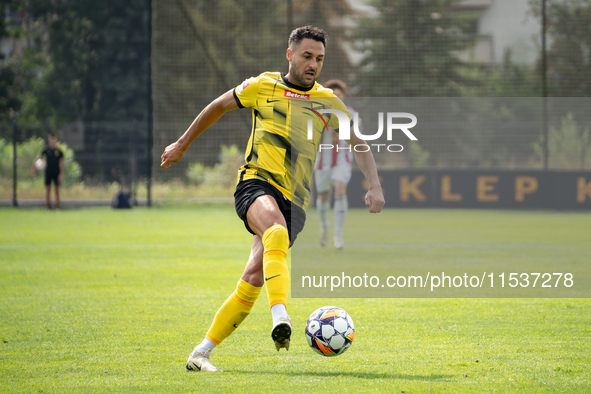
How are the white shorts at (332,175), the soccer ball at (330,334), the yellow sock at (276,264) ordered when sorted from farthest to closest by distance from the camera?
the white shorts at (332,175) < the soccer ball at (330,334) < the yellow sock at (276,264)

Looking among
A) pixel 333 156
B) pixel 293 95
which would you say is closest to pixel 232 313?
pixel 293 95

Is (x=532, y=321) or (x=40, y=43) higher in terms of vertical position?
(x=40, y=43)

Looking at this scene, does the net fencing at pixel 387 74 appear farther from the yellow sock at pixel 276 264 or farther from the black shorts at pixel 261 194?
the yellow sock at pixel 276 264

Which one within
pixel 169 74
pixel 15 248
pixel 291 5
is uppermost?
pixel 291 5

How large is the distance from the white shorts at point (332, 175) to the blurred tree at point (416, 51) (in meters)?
10.7

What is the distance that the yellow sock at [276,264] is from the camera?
138 inches

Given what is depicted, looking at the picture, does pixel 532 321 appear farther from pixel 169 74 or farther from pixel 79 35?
pixel 79 35

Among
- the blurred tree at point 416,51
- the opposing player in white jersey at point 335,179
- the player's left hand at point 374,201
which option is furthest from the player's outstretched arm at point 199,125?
the blurred tree at point 416,51

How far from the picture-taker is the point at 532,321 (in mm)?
5309

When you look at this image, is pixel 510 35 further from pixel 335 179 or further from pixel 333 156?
pixel 335 179

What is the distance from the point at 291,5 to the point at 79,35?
18.0 m

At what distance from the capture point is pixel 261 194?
3.89m

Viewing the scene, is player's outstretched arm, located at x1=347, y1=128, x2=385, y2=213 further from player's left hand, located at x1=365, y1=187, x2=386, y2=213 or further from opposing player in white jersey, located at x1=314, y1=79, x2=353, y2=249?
opposing player in white jersey, located at x1=314, y1=79, x2=353, y2=249

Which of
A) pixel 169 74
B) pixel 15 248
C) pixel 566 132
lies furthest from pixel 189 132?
pixel 169 74
